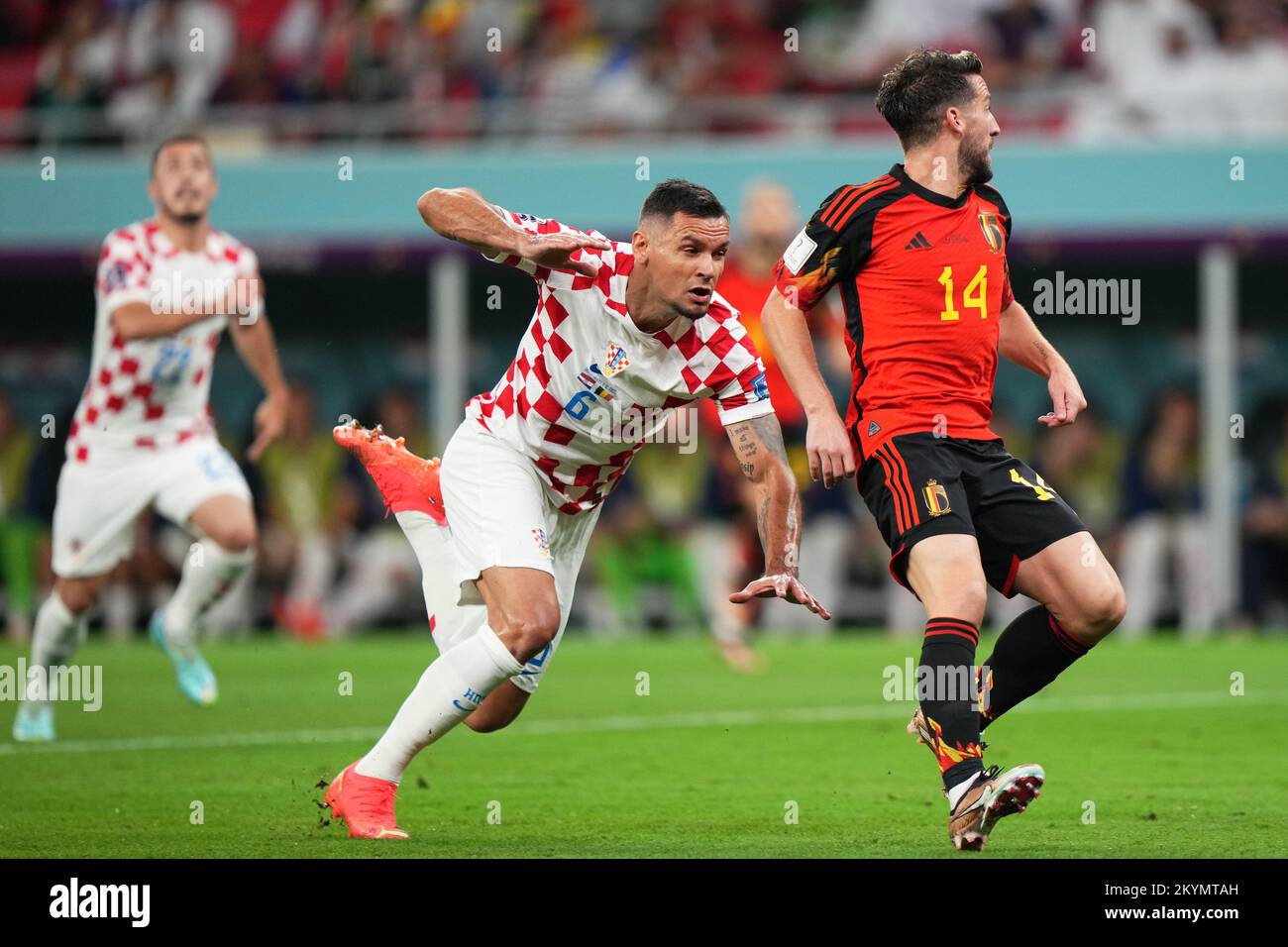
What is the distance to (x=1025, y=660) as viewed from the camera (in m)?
6.97

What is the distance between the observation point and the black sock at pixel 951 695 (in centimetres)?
619

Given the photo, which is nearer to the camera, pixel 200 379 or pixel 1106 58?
pixel 200 379

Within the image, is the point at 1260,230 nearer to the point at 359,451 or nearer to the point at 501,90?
the point at 501,90

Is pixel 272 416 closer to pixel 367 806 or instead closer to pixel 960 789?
pixel 367 806

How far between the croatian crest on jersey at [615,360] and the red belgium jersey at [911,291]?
57cm

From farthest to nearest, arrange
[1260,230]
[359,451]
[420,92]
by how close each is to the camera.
A: [420,92], [1260,230], [359,451]

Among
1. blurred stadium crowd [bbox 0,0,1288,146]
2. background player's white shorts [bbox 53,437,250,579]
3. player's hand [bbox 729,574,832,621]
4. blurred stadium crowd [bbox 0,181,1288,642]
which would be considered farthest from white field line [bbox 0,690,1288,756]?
blurred stadium crowd [bbox 0,0,1288,146]

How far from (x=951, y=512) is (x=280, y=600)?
1258 centimetres

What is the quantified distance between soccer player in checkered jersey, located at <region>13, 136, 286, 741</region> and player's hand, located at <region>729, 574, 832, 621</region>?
4471 mm

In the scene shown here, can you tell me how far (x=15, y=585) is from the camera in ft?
59.2

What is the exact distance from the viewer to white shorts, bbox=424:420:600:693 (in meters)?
6.85

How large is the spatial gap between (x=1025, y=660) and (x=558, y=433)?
177 cm

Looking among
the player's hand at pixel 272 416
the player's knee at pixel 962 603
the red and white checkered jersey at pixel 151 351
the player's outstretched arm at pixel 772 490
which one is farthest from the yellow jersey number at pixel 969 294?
the red and white checkered jersey at pixel 151 351
